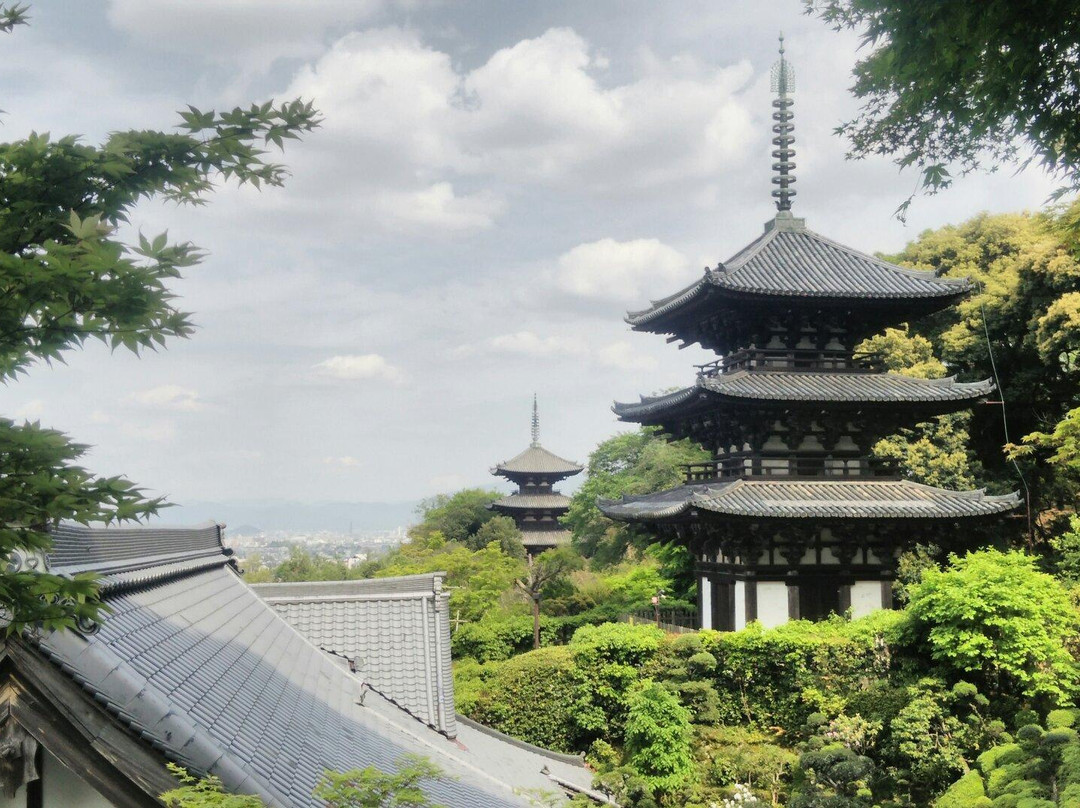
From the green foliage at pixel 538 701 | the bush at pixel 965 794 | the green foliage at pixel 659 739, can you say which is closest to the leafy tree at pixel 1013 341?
the bush at pixel 965 794

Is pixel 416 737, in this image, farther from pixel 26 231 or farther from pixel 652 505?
pixel 652 505

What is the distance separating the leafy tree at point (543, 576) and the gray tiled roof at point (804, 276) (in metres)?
9.68

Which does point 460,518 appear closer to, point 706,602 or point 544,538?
point 544,538

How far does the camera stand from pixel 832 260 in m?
22.3

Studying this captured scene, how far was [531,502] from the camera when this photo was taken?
53094mm

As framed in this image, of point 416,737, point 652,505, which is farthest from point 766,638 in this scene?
point 416,737

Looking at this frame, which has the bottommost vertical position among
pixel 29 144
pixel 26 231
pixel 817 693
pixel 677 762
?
pixel 677 762

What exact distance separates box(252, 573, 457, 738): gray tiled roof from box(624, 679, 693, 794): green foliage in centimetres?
647

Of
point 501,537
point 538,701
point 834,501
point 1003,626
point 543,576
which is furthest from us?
point 501,537

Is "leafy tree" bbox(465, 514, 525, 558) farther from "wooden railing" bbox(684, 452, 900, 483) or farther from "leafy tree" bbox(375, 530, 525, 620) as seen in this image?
"wooden railing" bbox(684, 452, 900, 483)

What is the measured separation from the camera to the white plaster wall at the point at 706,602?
2105 centimetres

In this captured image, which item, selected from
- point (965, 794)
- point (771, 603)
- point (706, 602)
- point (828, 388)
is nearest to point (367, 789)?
point (965, 794)

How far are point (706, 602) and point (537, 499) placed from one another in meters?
32.6

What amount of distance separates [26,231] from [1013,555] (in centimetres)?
1835
